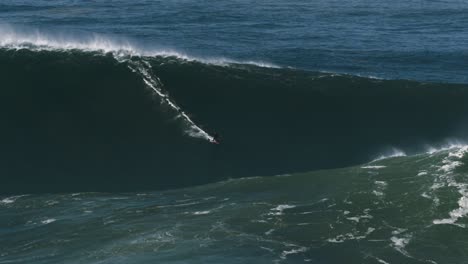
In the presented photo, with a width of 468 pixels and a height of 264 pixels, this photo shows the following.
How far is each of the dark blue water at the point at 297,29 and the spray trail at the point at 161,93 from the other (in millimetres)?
8724

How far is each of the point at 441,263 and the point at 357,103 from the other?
88.6ft

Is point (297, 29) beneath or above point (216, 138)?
above

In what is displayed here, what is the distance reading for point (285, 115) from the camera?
64.0m

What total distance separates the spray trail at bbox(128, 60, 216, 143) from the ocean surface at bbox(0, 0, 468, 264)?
0.19m

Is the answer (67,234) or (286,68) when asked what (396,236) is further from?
(286,68)

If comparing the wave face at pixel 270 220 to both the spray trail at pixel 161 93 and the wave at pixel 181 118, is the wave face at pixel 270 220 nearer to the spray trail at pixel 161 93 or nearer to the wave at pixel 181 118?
the wave at pixel 181 118

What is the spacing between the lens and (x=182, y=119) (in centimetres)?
6300

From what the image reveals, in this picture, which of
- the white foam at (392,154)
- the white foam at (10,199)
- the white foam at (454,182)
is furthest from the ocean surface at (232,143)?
the white foam at (392,154)

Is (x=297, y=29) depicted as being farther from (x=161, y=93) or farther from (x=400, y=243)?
(x=400, y=243)

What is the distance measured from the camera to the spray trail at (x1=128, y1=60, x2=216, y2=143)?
6144cm

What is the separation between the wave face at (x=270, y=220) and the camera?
4241cm

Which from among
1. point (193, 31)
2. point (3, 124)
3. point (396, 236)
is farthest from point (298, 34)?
point (396, 236)

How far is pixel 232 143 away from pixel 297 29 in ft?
112

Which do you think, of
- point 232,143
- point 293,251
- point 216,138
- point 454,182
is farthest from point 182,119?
point 454,182
